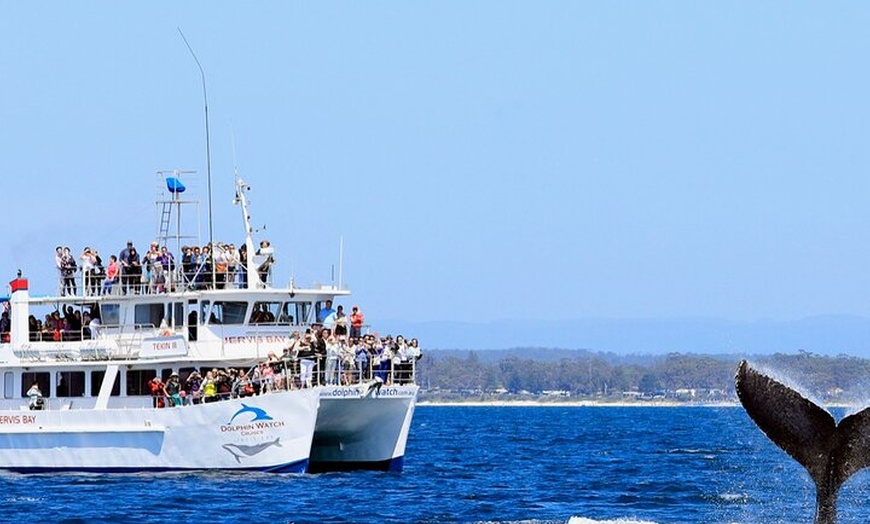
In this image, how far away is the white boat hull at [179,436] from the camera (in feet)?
134

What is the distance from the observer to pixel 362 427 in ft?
143

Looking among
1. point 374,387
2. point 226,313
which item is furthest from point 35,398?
point 374,387

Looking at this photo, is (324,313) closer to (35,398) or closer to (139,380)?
(139,380)

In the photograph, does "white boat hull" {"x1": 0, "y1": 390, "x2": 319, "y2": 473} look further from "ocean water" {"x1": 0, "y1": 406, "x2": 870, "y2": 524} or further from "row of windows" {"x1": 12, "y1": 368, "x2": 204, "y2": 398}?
"row of windows" {"x1": 12, "y1": 368, "x2": 204, "y2": 398}

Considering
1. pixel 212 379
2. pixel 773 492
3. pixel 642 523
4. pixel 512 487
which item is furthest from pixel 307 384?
pixel 642 523

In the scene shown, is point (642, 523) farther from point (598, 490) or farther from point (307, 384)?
point (307, 384)

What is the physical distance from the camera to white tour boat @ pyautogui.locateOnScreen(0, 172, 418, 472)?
41250 mm

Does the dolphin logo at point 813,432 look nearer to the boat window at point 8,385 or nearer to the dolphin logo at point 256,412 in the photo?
the dolphin logo at point 256,412

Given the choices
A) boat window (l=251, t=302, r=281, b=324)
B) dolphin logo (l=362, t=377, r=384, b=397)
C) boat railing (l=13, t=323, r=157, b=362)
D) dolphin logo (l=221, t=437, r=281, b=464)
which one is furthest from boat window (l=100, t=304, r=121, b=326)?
dolphin logo (l=362, t=377, r=384, b=397)

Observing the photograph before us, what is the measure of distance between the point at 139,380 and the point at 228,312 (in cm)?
285

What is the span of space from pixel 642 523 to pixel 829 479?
792 centimetres

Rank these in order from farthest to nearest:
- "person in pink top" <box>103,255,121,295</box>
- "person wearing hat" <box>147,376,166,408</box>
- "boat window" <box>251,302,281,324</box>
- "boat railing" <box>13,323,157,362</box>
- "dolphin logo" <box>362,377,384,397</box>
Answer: "person in pink top" <box>103,255,121,295</box>
"boat railing" <box>13,323,157,362</box>
"boat window" <box>251,302,281,324</box>
"person wearing hat" <box>147,376,166,408</box>
"dolphin logo" <box>362,377,384,397</box>

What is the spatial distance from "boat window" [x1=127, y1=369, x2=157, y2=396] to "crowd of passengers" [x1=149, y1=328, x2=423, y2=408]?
1010 millimetres

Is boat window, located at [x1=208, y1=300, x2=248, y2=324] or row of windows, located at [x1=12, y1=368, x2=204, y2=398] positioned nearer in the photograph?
boat window, located at [x1=208, y1=300, x2=248, y2=324]
